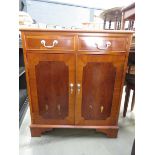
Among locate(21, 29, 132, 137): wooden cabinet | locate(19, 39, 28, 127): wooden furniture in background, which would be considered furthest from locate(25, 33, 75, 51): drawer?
locate(19, 39, 28, 127): wooden furniture in background

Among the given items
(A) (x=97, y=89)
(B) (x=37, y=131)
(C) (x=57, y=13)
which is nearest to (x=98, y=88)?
(A) (x=97, y=89)

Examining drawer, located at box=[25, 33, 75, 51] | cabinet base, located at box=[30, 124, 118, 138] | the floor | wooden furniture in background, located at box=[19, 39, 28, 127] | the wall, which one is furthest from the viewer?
the wall


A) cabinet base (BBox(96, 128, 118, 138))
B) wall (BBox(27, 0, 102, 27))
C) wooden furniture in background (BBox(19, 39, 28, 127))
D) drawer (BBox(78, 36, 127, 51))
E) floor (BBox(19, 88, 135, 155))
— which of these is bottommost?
floor (BBox(19, 88, 135, 155))

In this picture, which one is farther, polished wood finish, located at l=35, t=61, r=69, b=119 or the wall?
the wall

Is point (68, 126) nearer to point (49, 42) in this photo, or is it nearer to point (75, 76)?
point (75, 76)

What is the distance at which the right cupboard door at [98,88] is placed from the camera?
1.17 meters

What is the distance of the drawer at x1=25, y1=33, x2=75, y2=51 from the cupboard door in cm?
5

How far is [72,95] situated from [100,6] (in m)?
4.11

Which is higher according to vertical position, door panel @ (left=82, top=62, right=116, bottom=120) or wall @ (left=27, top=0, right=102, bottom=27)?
wall @ (left=27, top=0, right=102, bottom=27)

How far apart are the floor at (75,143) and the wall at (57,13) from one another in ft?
11.2

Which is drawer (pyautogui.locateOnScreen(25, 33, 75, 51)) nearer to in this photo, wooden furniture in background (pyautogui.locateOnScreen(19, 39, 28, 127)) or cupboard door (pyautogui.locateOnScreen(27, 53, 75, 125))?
cupboard door (pyautogui.locateOnScreen(27, 53, 75, 125))

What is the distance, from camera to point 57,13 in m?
4.43

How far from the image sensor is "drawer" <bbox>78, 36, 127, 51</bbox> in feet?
3.64
